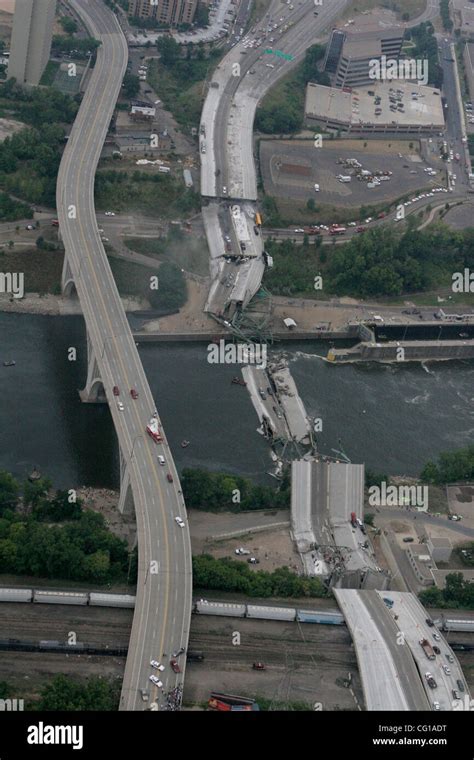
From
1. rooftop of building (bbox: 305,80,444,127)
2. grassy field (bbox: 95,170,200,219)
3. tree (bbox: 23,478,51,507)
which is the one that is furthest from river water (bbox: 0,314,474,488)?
rooftop of building (bbox: 305,80,444,127)

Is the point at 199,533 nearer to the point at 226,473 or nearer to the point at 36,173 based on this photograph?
the point at 226,473

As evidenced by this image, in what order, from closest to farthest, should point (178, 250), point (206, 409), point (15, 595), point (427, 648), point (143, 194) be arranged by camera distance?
point (427, 648), point (15, 595), point (206, 409), point (178, 250), point (143, 194)

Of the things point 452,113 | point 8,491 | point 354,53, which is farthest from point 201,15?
point 8,491

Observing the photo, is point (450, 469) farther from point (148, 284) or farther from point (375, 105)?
point (375, 105)

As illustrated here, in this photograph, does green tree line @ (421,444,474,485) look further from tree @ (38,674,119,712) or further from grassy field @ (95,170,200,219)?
grassy field @ (95,170,200,219)

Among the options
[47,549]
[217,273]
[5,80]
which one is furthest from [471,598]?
[5,80]

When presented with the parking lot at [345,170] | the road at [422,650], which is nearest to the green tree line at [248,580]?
the road at [422,650]
